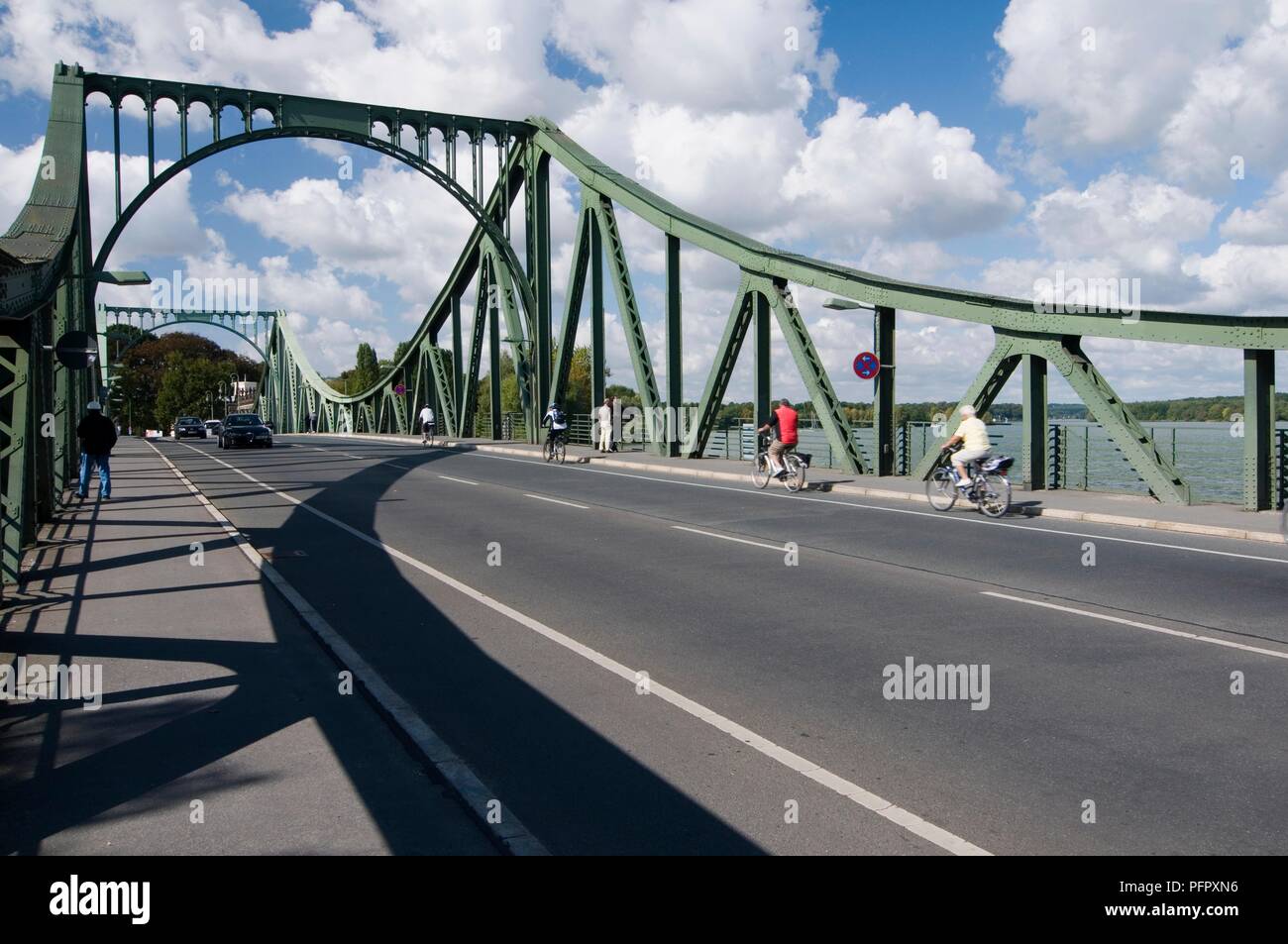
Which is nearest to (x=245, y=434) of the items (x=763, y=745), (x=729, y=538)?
Result: (x=729, y=538)

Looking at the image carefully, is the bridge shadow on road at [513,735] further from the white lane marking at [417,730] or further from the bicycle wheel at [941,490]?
the bicycle wheel at [941,490]

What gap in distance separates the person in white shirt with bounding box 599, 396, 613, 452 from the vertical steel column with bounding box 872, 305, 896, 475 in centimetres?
1249

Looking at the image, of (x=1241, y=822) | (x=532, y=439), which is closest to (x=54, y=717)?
(x=1241, y=822)

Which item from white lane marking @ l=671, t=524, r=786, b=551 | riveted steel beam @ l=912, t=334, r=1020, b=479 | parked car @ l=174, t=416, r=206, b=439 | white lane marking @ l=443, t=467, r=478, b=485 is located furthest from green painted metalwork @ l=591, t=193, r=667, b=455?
parked car @ l=174, t=416, r=206, b=439

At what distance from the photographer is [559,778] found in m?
4.63

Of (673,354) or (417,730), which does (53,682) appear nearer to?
(417,730)

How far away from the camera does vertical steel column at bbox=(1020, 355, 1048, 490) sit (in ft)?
57.7

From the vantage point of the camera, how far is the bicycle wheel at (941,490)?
16.1 m

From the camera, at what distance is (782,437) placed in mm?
19891

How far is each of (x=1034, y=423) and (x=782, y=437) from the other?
468cm

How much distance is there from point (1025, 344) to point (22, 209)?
19.1 m
